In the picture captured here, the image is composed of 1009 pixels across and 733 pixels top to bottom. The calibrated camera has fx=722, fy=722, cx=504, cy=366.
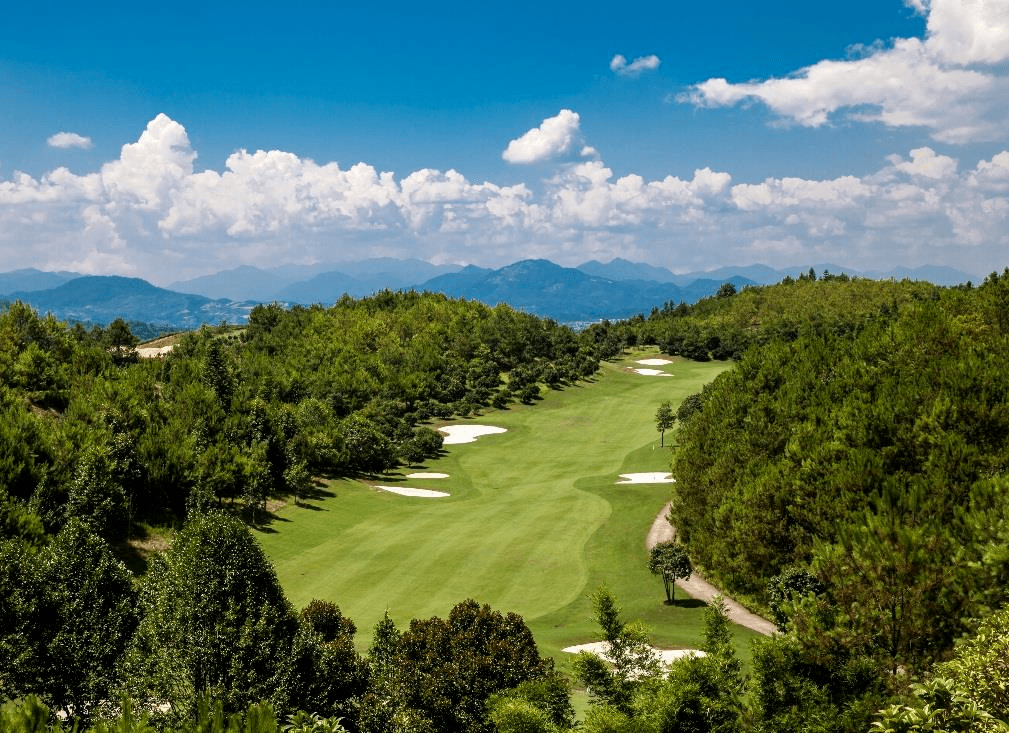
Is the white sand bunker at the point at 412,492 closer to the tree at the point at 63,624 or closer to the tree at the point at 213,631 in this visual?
the tree at the point at 63,624

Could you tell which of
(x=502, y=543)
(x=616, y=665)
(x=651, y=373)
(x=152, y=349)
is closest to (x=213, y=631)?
(x=616, y=665)

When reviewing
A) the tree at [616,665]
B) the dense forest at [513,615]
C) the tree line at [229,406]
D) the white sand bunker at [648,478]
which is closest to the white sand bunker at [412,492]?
the dense forest at [513,615]

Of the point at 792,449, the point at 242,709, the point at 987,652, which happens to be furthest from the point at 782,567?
the point at 242,709

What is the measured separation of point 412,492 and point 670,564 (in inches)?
1371

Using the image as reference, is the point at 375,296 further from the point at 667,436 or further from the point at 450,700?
the point at 450,700

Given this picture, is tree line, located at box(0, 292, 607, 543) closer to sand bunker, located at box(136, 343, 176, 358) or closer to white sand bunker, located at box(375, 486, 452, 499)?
sand bunker, located at box(136, 343, 176, 358)

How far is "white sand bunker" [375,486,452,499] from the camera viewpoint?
7031 cm

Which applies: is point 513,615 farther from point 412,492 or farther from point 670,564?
point 412,492

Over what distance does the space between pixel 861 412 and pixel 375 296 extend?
15001cm

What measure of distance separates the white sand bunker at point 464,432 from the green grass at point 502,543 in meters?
2.69

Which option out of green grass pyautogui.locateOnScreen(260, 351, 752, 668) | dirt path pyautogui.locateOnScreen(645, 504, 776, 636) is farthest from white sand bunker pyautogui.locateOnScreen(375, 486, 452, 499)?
dirt path pyautogui.locateOnScreen(645, 504, 776, 636)

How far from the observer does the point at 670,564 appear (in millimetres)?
42219

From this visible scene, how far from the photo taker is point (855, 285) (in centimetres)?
19762

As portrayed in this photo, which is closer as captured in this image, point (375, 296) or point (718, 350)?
point (718, 350)
